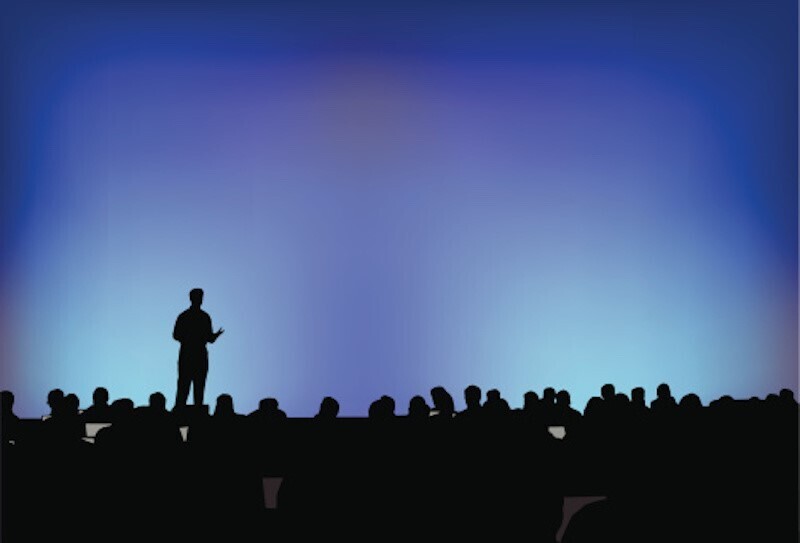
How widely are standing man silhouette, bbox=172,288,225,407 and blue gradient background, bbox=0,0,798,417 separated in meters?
1.99

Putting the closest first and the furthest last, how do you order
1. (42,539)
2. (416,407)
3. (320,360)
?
(42,539) → (416,407) → (320,360)

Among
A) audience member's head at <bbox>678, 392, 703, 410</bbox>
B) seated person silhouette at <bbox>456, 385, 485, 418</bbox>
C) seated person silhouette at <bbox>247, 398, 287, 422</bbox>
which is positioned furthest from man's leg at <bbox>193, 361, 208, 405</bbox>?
audience member's head at <bbox>678, 392, 703, 410</bbox>

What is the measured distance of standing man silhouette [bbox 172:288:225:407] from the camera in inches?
248

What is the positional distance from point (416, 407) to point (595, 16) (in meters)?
6.06

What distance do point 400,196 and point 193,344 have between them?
2.94 m

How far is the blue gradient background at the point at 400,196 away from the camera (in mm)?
8406

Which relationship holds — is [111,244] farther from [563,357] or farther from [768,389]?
[768,389]

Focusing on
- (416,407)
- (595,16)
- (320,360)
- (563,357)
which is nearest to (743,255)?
(563,357)

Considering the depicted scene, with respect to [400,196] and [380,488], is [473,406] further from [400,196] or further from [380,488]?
[400,196]

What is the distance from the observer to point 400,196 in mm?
8562

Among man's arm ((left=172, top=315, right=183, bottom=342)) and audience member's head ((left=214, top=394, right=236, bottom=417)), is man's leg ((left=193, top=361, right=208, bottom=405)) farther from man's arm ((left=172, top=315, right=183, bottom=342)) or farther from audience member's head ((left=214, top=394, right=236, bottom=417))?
audience member's head ((left=214, top=394, right=236, bottom=417))

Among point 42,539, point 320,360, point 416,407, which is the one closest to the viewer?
point 42,539

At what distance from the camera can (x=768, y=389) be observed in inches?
342

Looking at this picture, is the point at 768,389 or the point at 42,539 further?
the point at 768,389
